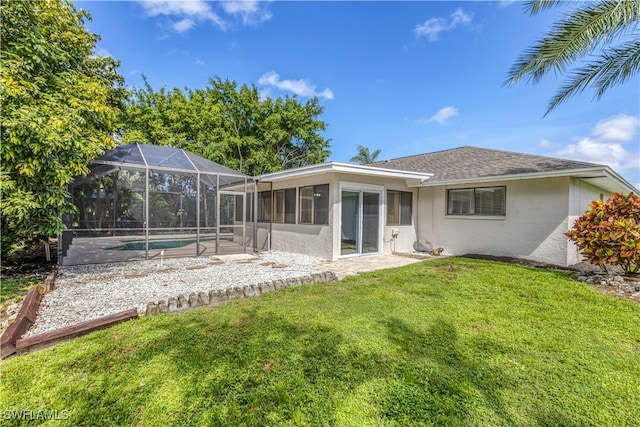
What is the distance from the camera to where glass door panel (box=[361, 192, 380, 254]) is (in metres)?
9.51

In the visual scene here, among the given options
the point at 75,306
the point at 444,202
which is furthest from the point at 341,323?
the point at 444,202

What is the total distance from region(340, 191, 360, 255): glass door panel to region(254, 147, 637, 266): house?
33 millimetres

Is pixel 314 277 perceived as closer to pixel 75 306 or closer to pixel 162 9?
pixel 75 306

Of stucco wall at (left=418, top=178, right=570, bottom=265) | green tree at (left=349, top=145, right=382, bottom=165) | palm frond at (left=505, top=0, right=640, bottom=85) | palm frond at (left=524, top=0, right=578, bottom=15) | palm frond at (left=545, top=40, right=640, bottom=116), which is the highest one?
green tree at (left=349, top=145, right=382, bottom=165)

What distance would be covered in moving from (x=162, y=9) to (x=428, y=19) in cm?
1153

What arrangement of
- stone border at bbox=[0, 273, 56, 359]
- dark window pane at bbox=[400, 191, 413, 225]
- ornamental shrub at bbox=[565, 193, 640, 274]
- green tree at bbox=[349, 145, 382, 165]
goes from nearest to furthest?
1. stone border at bbox=[0, 273, 56, 359]
2. ornamental shrub at bbox=[565, 193, 640, 274]
3. dark window pane at bbox=[400, 191, 413, 225]
4. green tree at bbox=[349, 145, 382, 165]

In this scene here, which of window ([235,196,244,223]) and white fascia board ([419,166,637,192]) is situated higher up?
white fascia board ([419,166,637,192])

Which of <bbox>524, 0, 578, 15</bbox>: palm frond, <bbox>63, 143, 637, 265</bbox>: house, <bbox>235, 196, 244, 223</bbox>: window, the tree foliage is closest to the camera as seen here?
<bbox>524, 0, 578, 15</bbox>: palm frond

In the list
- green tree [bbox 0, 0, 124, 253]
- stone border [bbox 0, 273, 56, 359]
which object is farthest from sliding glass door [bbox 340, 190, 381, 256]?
stone border [bbox 0, 273, 56, 359]

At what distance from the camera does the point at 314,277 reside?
608cm

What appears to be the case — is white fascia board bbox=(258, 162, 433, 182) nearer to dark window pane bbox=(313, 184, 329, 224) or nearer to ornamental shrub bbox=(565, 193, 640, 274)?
dark window pane bbox=(313, 184, 329, 224)

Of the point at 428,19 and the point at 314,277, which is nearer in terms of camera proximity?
the point at 314,277

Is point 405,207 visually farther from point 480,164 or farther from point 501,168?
point 501,168

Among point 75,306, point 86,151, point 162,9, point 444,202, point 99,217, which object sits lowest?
point 75,306
